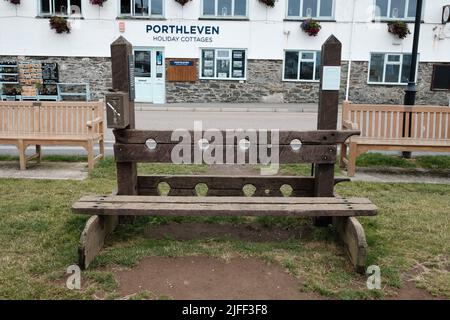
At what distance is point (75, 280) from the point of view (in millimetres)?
3881

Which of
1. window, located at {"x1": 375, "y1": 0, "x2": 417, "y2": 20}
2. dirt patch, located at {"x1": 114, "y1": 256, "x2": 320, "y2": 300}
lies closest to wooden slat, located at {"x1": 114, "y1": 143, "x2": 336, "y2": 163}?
dirt patch, located at {"x1": 114, "y1": 256, "x2": 320, "y2": 300}

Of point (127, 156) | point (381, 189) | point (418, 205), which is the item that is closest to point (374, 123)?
point (381, 189)

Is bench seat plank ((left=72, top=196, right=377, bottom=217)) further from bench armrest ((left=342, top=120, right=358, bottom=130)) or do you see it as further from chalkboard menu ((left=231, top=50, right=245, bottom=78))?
chalkboard menu ((left=231, top=50, right=245, bottom=78))

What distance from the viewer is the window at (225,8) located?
23.0m

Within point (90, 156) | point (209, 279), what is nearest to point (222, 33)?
point (90, 156)

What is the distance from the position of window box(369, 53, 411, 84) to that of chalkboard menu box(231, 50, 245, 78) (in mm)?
6051

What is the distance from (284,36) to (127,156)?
19384mm

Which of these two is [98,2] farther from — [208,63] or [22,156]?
[22,156]

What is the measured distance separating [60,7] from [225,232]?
68.1ft

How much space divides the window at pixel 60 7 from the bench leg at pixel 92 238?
20.1 metres

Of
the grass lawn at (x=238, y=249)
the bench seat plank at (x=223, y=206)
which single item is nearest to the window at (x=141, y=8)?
the grass lawn at (x=238, y=249)

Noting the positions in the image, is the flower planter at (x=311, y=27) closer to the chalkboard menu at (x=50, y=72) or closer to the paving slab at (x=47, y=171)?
the chalkboard menu at (x=50, y=72)

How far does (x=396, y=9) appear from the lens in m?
23.5
